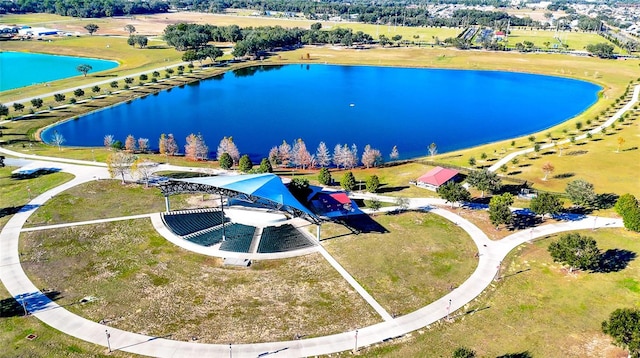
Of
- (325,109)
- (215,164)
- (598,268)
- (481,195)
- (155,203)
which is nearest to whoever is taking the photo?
(598,268)

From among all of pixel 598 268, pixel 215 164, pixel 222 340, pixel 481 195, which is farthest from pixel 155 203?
pixel 598 268

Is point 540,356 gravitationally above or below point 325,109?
below

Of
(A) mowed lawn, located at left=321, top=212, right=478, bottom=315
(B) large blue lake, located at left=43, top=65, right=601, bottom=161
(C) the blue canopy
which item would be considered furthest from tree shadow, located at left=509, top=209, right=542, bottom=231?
(B) large blue lake, located at left=43, top=65, right=601, bottom=161

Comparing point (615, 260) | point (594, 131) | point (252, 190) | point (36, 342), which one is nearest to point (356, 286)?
point (252, 190)

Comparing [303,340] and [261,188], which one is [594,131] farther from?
[303,340]

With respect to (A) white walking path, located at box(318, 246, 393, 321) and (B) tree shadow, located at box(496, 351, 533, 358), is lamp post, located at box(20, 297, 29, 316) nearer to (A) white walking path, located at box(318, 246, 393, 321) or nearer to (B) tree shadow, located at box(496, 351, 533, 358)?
(A) white walking path, located at box(318, 246, 393, 321)

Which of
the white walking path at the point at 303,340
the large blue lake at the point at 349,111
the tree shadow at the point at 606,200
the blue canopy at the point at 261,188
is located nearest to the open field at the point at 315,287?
the white walking path at the point at 303,340

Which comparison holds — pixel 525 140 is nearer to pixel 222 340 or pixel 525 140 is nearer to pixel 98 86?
pixel 222 340

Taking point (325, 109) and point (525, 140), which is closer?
point (525, 140)
